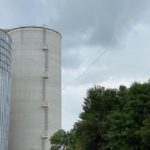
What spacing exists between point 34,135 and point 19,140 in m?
3.70

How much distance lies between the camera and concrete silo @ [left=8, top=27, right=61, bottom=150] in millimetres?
121500

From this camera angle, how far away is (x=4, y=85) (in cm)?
11669

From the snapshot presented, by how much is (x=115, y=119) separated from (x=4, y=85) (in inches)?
A: 2333

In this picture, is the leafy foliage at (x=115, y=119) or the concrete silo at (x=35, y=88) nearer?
the leafy foliage at (x=115, y=119)

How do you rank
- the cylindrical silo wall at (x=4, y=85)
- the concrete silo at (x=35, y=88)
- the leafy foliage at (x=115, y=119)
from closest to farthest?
1. the leafy foliage at (x=115, y=119)
2. the cylindrical silo wall at (x=4, y=85)
3. the concrete silo at (x=35, y=88)

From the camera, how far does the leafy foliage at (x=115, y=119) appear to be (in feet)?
190

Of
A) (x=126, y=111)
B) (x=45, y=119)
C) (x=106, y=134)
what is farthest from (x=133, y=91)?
(x=45, y=119)

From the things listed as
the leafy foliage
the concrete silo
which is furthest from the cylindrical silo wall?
the leafy foliage

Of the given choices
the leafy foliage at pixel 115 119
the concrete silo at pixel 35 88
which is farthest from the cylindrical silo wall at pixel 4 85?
the leafy foliage at pixel 115 119

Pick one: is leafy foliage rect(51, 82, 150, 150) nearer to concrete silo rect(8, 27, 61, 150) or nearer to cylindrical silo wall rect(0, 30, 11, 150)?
cylindrical silo wall rect(0, 30, 11, 150)

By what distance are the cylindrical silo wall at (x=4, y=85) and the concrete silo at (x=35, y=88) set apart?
605cm

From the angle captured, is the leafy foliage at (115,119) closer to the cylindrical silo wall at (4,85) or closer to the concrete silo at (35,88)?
the cylindrical silo wall at (4,85)

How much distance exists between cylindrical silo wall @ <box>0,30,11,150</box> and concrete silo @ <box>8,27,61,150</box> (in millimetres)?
6054

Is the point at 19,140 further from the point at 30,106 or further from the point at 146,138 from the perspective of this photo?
the point at 146,138
